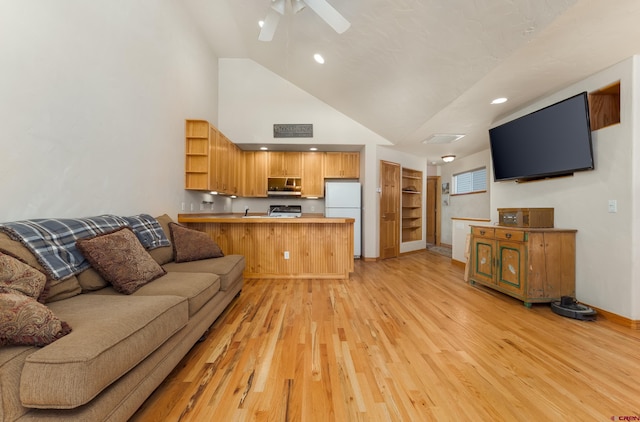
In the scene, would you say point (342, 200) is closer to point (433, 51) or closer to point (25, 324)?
point (433, 51)

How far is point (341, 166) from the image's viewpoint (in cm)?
600

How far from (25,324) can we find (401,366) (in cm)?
196

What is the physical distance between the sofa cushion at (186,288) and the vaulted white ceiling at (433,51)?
303 cm

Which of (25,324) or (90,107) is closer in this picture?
(25,324)

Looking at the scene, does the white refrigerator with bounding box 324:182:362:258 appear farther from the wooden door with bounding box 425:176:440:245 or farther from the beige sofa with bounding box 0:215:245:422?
the beige sofa with bounding box 0:215:245:422

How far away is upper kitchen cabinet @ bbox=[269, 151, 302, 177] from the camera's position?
232 inches

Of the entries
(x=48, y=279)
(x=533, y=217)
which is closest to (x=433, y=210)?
(x=533, y=217)

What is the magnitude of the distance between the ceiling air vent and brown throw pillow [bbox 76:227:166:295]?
184 inches

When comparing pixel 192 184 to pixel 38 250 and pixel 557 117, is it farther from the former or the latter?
pixel 557 117

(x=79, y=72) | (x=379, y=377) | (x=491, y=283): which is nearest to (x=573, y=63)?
(x=491, y=283)

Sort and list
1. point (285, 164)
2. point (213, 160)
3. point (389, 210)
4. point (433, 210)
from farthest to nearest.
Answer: point (433, 210)
point (285, 164)
point (389, 210)
point (213, 160)

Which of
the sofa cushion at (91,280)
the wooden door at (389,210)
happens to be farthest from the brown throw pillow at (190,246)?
the wooden door at (389,210)

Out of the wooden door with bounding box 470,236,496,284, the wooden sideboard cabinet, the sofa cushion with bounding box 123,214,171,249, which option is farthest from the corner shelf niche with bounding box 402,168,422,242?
the sofa cushion with bounding box 123,214,171,249

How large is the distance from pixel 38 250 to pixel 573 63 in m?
4.47
